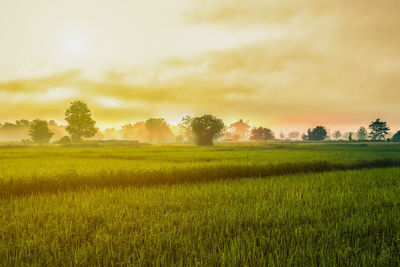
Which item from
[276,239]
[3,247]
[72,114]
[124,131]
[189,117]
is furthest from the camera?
[124,131]

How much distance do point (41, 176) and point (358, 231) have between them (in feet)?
29.4

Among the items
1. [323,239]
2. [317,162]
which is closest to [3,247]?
[323,239]

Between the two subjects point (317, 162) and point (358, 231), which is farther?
point (317, 162)

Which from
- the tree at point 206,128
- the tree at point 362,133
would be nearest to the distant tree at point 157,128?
the tree at point 206,128

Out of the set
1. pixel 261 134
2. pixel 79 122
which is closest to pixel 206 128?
pixel 79 122

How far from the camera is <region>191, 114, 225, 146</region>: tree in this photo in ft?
171

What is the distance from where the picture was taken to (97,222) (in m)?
4.15

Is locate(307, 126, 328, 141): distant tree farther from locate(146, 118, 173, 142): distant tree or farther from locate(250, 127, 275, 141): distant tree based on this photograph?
locate(146, 118, 173, 142): distant tree

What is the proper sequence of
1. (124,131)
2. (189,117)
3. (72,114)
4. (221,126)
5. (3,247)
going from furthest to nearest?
(124,131), (189,117), (72,114), (221,126), (3,247)

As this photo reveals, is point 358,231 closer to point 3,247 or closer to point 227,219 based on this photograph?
point 227,219

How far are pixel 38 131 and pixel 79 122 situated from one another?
65.5 ft

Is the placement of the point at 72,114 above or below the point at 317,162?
above

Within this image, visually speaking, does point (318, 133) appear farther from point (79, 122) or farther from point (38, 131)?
point (38, 131)

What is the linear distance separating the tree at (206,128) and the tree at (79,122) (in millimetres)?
26710
